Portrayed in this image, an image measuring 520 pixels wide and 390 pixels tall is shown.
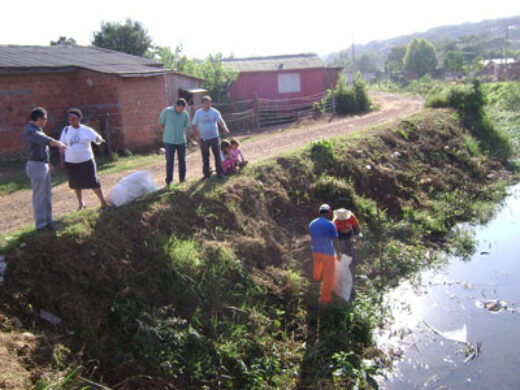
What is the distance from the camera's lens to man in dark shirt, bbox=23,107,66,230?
5.98 m

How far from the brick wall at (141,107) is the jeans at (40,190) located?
8.07 meters

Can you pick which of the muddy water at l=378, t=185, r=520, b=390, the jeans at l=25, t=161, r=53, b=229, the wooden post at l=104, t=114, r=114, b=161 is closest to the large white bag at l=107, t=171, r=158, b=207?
the jeans at l=25, t=161, r=53, b=229

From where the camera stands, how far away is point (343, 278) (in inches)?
284

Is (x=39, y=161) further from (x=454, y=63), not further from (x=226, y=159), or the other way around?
(x=454, y=63)

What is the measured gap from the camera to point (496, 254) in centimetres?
975

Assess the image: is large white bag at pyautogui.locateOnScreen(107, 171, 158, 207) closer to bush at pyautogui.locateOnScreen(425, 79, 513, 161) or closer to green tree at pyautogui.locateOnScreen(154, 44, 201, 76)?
bush at pyautogui.locateOnScreen(425, 79, 513, 161)

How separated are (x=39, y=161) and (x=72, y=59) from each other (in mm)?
10570

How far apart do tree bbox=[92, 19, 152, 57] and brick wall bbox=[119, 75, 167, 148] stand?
12478mm

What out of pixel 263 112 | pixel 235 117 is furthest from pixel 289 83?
pixel 235 117

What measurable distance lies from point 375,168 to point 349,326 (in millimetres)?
5659

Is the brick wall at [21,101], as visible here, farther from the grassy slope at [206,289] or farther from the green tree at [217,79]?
the green tree at [217,79]

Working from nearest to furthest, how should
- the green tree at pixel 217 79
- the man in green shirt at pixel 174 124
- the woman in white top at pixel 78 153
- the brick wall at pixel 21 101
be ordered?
the woman in white top at pixel 78 153
the man in green shirt at pixel 174 124
the brick wall at pixel 21 101
the green tree at pixel 217 79

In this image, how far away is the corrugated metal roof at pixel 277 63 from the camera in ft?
84.9

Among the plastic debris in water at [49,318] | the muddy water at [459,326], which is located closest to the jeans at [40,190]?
the plastic debris in water at [49,318]
